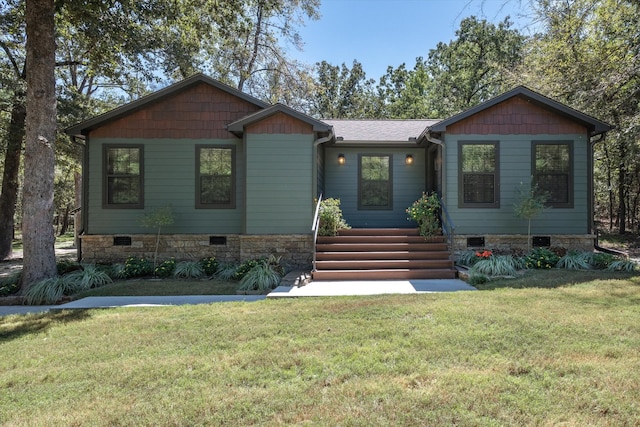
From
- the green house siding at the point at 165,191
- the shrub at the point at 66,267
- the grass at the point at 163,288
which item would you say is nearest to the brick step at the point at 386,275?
the grass at the point at 163,288

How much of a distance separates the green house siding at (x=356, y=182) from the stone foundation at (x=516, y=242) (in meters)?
1.93

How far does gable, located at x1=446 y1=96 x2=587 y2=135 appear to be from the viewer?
879 cm

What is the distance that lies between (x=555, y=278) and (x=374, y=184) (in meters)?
5.02

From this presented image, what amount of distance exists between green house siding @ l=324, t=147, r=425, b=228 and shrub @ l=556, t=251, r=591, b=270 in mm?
3783

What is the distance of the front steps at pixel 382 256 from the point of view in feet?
25.0

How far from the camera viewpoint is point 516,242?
879 cm

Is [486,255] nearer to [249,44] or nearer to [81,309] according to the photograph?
[81,309]

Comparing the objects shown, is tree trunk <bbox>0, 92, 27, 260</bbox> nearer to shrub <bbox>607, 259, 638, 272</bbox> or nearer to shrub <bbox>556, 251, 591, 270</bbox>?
shrub <bbox>556, 251, 591, 270</bbox>

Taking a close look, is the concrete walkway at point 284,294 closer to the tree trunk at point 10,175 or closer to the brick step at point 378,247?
the brick step at point 378,247

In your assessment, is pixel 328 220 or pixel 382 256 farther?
pixel 328 220

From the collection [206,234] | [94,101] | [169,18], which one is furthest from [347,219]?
[94,101]

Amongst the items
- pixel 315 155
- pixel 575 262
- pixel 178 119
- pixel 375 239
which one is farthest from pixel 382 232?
pixel 178 119

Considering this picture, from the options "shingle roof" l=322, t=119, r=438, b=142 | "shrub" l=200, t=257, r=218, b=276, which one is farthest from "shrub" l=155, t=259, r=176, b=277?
"shingle roof" l=322, t=119, r=438, b=142

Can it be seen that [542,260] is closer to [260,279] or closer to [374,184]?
[374,184]
